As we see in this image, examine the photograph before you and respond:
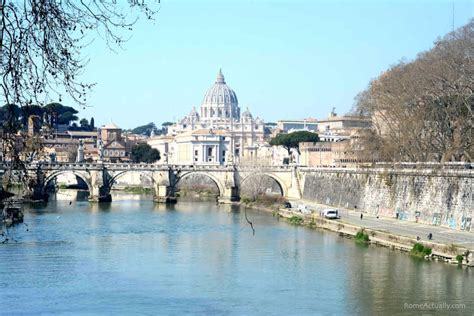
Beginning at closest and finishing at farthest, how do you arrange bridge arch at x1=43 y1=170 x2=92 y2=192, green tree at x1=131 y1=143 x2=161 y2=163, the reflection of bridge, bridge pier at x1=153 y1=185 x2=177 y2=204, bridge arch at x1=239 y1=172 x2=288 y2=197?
1. bridge arch at x1=43 y1=170 x2=92 y2=192
2. bridge pier at x1=153 y1=185 x2=177 y2=204
3. the reflection of bridge
4. bridge arch at x1=239 y1=172 x2=288 y2=197
5. green tree at x1=131 y1=143 x2=161 y2=163

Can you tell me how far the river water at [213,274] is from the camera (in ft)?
58.3

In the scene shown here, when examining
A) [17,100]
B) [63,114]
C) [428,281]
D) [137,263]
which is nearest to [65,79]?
[17,100]

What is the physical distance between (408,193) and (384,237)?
651 centimetres

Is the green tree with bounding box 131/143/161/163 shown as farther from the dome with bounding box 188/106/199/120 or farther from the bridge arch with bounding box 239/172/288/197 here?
the dome with bounding box 188/106/199/120

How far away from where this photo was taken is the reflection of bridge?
51.8m

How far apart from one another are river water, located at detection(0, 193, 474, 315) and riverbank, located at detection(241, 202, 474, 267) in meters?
0.37

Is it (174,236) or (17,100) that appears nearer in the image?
(17,100)

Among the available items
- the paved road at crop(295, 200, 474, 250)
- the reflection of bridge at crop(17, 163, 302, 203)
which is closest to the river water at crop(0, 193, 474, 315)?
the paved road at crop(295, 200, 474, 250)

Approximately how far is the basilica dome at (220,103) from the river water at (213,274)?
105638 mm

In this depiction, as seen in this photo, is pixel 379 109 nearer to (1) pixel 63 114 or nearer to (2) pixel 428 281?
(2) pixel 428 281

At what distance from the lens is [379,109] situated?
1554 inches

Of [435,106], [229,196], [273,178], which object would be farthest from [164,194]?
[435,106]

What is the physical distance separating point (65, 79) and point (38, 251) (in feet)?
63.2

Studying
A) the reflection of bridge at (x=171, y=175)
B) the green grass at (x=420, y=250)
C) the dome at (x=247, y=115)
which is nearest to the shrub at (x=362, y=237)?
the green grass at (x=420, y=250)
